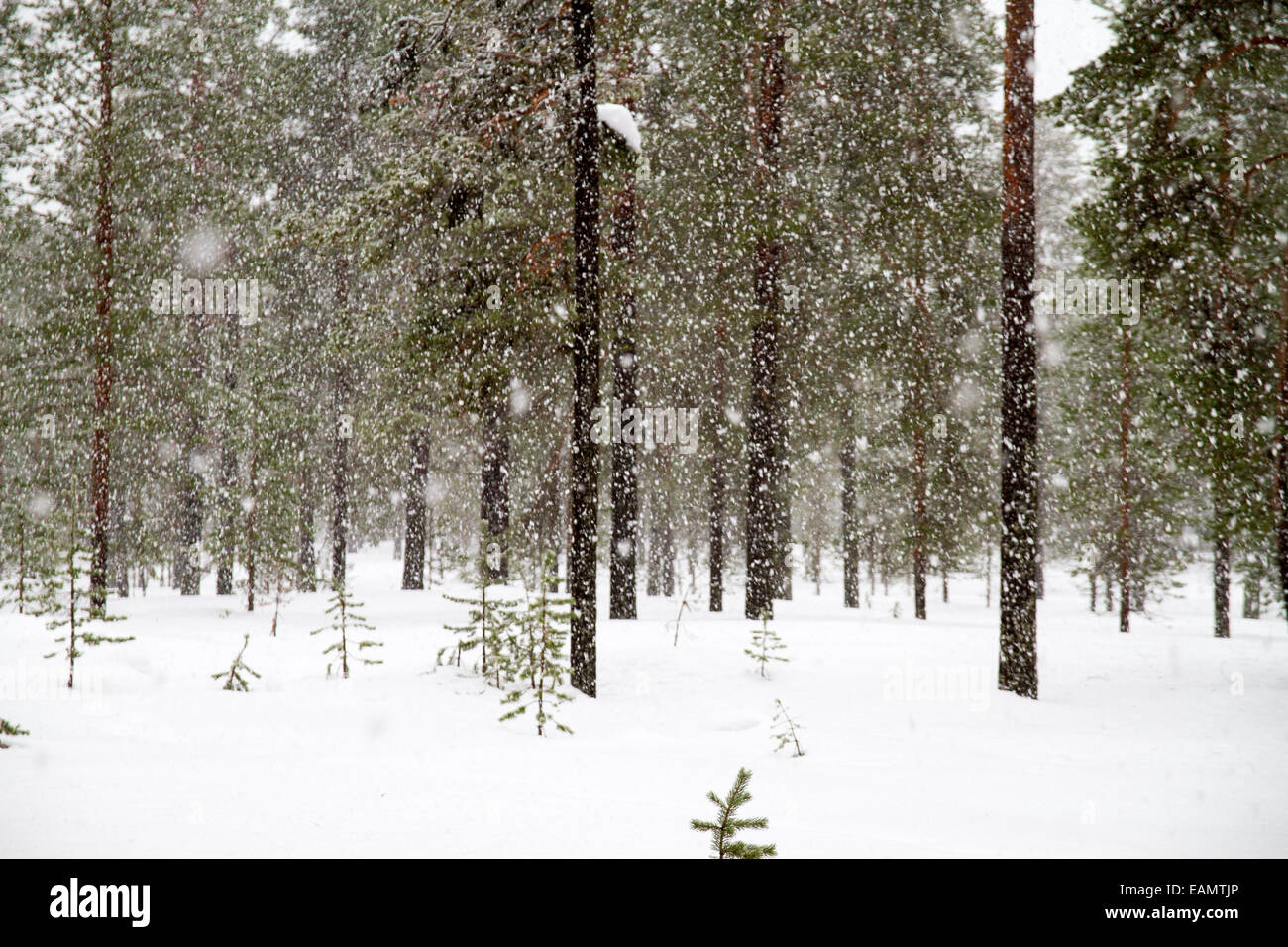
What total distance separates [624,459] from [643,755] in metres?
7.72

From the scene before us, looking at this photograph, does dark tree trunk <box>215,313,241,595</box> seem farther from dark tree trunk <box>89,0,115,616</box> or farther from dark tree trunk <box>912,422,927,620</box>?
dark tree trunk <box>912,422,927,620</box>

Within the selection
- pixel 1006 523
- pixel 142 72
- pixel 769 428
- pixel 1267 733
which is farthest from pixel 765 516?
pixel 142 72

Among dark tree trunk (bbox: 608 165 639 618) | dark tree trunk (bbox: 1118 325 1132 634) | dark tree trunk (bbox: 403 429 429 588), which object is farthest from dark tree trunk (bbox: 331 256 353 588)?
dark tree trunk (bbox: 1118 325 1132 634)

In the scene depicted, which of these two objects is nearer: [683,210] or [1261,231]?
[1261,231]

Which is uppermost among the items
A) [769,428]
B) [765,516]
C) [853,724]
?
[769,428]

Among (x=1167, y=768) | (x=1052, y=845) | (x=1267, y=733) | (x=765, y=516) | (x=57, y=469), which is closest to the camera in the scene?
(x=1052, y=845)

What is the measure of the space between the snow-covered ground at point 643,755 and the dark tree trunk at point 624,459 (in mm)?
2193

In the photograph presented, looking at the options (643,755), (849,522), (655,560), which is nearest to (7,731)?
(643,755)

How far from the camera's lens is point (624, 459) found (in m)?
13.7

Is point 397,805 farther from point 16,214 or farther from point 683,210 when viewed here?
point 16,214

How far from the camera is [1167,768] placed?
20.6ft

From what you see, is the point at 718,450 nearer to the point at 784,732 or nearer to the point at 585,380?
the point at 585,380

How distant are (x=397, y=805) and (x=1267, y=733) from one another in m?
→ 8.62

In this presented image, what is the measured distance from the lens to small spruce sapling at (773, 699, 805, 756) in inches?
261
